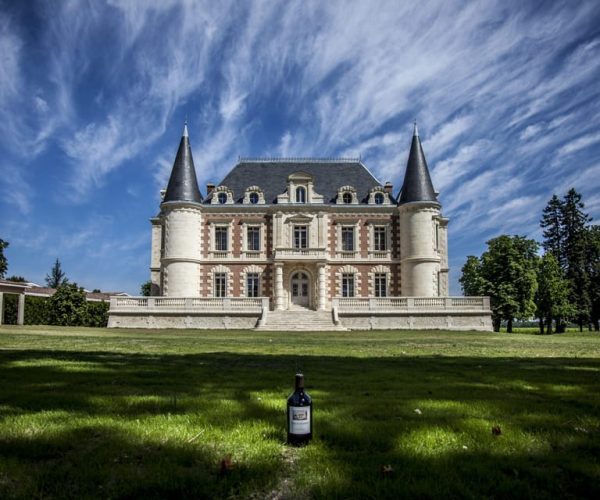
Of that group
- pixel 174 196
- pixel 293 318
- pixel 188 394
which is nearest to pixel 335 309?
pixel 293 318

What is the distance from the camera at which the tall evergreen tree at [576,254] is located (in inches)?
1761

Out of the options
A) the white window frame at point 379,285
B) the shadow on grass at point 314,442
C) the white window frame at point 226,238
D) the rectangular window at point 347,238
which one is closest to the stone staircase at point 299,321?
the white window frame at point 379,285

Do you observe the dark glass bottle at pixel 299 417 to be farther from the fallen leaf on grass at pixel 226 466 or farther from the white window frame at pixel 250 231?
the white window frame at pixel 250 231

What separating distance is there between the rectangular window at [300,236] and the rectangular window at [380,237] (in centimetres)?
536

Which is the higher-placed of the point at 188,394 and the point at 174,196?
the point at 174,196

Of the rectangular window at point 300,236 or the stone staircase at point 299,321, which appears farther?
the rectangular window at point 300,236

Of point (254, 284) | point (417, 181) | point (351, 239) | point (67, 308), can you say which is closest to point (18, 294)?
point (67, 308)

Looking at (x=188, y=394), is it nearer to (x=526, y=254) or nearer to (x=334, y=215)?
(x=334, y=215)

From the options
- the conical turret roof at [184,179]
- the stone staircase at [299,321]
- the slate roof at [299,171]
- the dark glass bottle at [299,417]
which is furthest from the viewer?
the slate roof at [299,171]

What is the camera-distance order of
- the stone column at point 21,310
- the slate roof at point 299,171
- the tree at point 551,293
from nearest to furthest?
the stone column at point 21,310 → the slate roof at point 299,171 → the tree at point 551,293

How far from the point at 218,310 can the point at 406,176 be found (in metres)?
17.4

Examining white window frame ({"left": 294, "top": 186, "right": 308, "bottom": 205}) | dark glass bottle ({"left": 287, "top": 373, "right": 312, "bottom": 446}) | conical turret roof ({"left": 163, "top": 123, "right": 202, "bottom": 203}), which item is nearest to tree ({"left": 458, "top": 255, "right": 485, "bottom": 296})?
white window frame ({"left": 294, "top": 186, "right": 308, "bottom": 205})

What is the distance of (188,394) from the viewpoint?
5.48 meters

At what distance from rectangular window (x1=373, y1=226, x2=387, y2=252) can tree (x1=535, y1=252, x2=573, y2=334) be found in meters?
16.6
